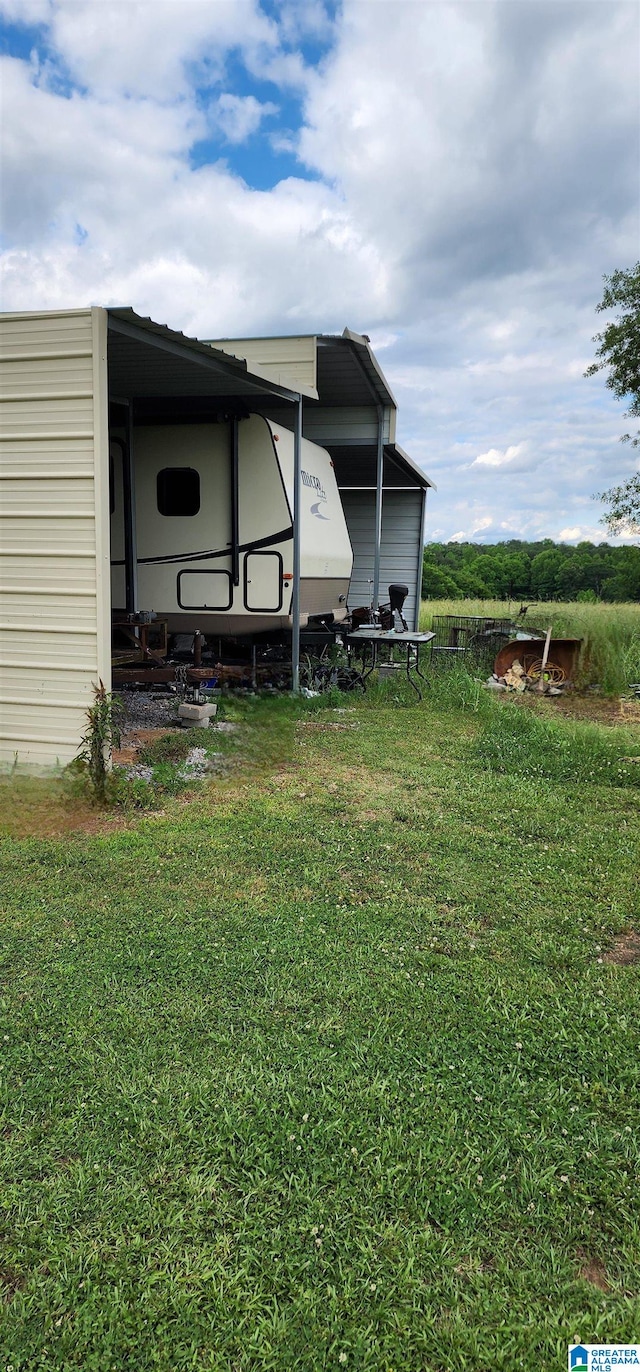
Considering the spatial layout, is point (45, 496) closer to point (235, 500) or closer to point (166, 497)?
point (235, 500)

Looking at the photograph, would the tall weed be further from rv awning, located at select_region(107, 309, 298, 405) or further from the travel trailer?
rv awning, located at select_region(107, 309, 298, 405)

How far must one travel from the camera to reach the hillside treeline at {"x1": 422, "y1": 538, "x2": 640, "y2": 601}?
31.4m

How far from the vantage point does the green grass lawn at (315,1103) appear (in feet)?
6.07

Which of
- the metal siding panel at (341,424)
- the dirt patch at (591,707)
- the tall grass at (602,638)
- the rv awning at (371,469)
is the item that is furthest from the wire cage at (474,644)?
the metal siding panel at (341,424)

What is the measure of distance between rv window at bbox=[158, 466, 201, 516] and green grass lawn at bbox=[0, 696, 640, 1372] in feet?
17.0

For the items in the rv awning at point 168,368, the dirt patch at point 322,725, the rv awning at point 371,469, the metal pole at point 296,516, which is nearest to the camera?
the rv awning at point 168,368

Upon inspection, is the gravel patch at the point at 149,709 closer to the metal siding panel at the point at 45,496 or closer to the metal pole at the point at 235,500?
the metal pole at the point at 235,500

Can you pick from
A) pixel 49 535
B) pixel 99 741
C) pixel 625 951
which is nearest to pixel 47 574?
pixel 49 535

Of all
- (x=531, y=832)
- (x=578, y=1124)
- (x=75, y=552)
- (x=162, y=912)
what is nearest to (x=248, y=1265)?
(x=578, y=1124)

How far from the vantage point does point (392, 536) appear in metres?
15.1

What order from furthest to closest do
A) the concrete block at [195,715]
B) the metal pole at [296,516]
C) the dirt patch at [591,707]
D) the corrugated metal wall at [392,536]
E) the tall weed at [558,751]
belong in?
the corrugated metal wall at [392,536], the dirt patch at [591,707], the metal pole at [296,516], the concrete block at [195,715], the tall weed at [558,751]

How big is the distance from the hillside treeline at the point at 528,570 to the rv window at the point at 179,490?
2285 centimetres

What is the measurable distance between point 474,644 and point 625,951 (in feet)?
32.1

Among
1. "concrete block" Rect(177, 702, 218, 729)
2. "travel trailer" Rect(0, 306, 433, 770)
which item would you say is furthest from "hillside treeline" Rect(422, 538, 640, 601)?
"concrete block" Rect(177, 702, 218, 729)
